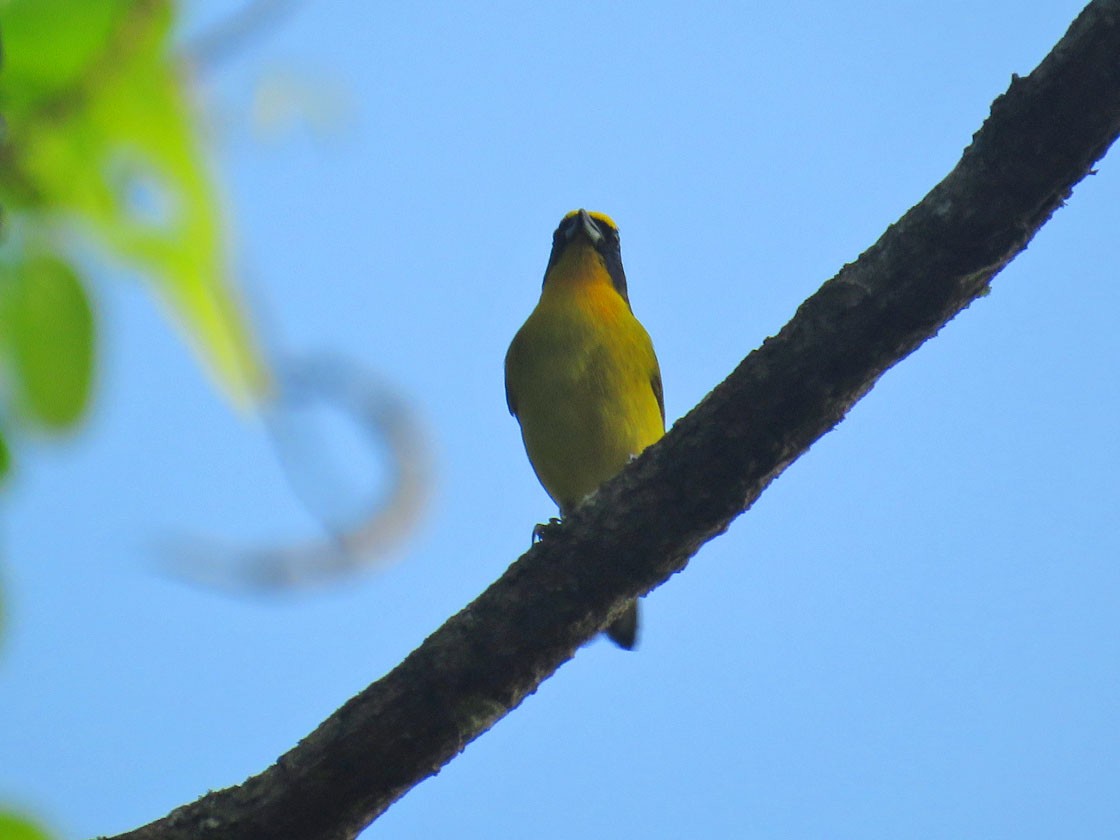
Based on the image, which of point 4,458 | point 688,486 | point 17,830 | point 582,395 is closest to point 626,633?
point 582,395

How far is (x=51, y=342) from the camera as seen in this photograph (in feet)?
3.13

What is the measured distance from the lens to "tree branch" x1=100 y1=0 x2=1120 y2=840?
3.05m

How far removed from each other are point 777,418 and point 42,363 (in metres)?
2.61

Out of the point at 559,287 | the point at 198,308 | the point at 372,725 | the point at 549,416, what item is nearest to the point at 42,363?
the point at 198,308

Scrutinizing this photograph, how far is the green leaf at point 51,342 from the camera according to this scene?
0.92 metres

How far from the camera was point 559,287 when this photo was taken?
7914mm

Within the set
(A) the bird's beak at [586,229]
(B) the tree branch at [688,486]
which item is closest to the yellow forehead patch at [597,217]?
(A) the bird's beak at [586,229]

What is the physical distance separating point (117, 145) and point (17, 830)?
56 centimetres

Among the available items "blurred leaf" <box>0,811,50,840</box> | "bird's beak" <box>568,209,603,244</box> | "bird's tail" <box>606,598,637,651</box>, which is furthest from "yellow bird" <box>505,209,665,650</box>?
"blurred leaf" <box>0,811,50,840</box>

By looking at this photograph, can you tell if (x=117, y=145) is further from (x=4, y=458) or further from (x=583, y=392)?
(x=583, y=392)

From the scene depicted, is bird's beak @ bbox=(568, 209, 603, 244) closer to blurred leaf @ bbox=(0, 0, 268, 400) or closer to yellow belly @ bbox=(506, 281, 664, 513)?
yellow belly @ bbox=(506, 281, 664, 513)

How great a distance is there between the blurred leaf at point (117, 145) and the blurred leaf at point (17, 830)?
40 centimetres

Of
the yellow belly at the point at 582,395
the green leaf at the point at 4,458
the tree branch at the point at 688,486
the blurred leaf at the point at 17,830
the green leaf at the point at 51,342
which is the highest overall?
the yellow belly at the point at 582,395

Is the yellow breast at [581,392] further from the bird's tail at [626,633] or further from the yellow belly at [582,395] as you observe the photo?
the bird's tail at [626,633]
